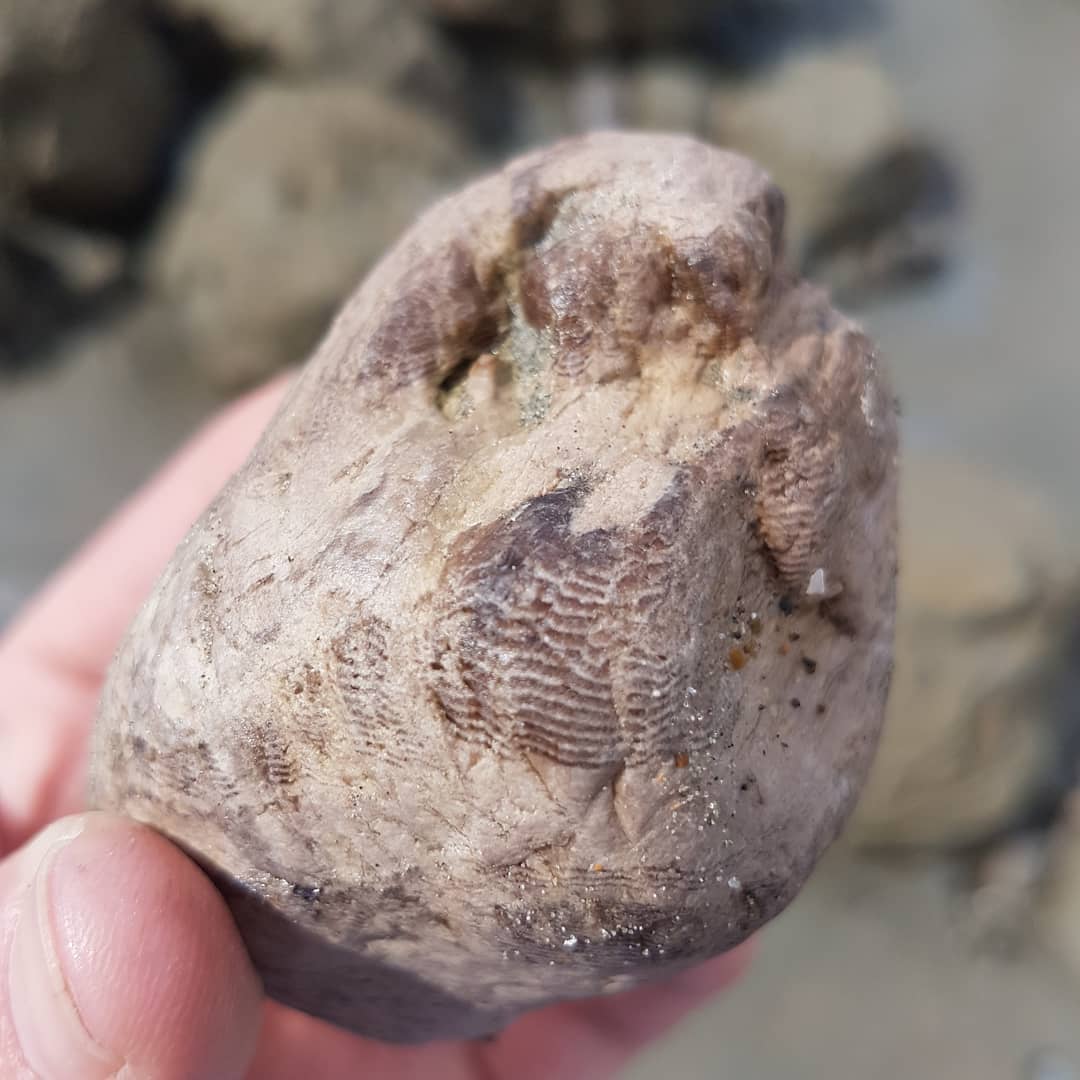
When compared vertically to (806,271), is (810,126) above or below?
above

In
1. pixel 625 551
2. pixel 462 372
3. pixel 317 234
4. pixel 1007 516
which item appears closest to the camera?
pixel 625 551

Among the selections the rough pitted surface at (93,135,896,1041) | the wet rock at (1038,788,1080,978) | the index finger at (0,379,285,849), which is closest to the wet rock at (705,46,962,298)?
the wet rock at (1038,788,1080,978)

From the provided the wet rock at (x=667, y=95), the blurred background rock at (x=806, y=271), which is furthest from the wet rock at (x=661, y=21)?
the wet rock at (x=667, y=95)

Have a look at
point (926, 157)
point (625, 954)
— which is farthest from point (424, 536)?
point (926, 157)

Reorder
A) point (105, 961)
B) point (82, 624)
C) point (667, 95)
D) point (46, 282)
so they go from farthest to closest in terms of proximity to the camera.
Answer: point (667, 95)
point (46, 282)
point (82, 624)
point (105, 961)

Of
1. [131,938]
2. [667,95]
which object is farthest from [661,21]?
[131,938]

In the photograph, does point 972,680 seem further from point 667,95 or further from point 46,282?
point 46,282

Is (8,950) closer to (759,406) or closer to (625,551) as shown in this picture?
(625,551)
